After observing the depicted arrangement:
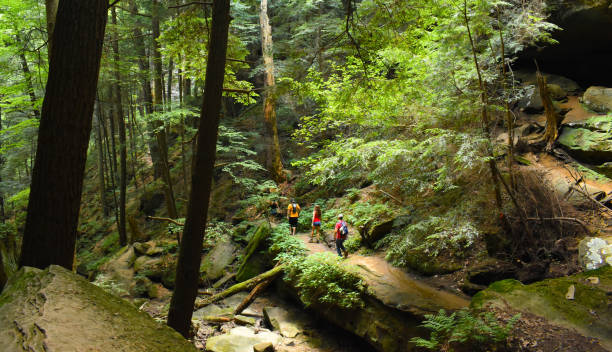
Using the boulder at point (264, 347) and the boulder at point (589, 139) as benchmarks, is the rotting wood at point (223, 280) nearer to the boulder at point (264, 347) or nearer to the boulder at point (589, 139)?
the boulder at point (264, 347)

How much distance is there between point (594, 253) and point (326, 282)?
5545 mm

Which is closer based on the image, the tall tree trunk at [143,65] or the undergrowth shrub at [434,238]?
the undergrowth shrub at [434,238]

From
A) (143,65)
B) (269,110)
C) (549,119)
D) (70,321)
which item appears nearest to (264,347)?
(70,321)

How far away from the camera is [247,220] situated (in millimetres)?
15219

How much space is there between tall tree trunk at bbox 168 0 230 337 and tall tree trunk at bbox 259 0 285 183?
32.1 ft

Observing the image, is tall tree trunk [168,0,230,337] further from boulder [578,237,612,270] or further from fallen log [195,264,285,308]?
boulder [578,237,612,270]

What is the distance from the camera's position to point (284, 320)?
8961 mm

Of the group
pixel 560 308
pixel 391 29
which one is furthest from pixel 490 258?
pixel 391 29

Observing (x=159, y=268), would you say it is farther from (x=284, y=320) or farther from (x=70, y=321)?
(x=70, y=321)

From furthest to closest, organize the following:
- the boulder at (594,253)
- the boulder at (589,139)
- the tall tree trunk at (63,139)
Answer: the boulder at (589,139) < the boulder at (594,253) < the tall tree trunk at (63,139)

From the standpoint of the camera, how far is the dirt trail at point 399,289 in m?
6.42

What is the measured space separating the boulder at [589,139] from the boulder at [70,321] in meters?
11.3

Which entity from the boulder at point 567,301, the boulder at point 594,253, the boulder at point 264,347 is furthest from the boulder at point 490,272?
the boulder at point 264,347

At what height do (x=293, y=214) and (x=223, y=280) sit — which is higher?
(x=293, y=214)
